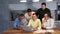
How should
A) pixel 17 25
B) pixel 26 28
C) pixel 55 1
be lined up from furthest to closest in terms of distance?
pixel 55 1
pixel 17 25
pixel 26 28

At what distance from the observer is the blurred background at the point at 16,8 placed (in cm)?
594

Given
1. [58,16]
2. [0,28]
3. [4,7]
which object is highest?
[4,7]

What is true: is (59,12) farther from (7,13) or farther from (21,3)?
(7,13)

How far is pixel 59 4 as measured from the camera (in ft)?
19.5

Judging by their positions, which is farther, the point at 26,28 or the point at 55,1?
the point at 55,1

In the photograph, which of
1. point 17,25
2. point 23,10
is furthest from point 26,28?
point 23,10

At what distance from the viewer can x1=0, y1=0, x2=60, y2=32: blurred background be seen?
5.94 meters

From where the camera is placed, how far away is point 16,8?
607cm


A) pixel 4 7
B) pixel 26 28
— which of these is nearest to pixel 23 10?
pixel 4 7

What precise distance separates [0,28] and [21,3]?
1.30 metres

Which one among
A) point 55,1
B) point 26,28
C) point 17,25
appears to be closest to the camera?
point 26,28

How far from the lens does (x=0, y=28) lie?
6.25 metres

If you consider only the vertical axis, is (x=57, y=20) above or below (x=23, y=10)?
below

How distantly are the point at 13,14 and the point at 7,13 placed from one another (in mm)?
251
